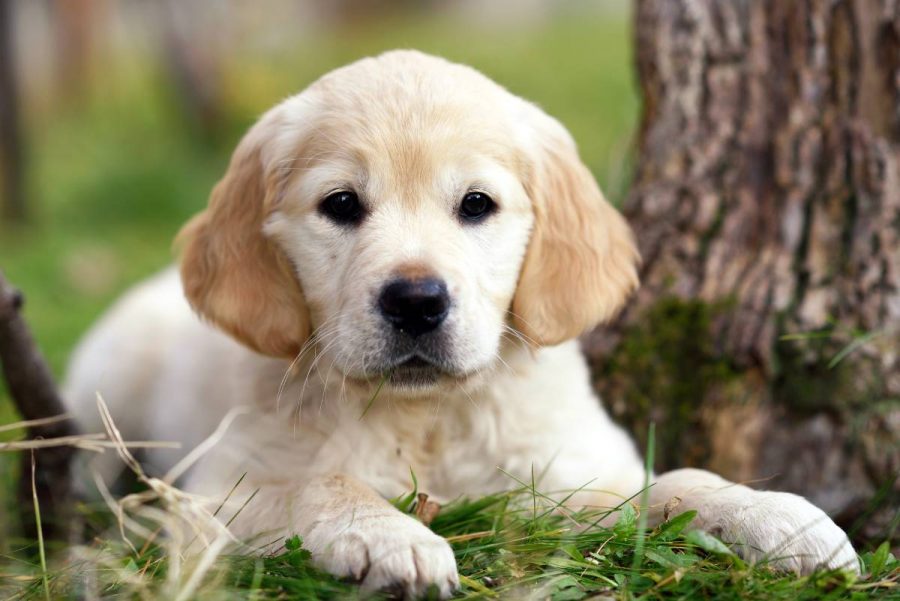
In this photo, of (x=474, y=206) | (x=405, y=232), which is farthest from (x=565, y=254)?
(x=405, y=232)

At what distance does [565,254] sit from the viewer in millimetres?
2748

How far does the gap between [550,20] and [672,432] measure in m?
12.4

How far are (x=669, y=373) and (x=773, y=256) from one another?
523mm

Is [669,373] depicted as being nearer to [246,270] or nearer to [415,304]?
[415,304]

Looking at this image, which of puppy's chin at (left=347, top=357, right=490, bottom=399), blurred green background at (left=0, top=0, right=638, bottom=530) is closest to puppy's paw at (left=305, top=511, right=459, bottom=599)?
puppy's chin at (left=347, top=357, right=490, bottom=399)

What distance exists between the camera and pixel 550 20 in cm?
1469

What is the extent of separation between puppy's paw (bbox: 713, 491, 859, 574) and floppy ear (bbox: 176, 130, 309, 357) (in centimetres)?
123

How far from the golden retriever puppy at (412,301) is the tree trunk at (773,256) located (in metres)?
0.47

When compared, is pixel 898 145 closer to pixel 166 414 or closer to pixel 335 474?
pixel 335 474

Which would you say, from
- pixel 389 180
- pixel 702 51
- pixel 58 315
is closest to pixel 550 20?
pixel 58 315

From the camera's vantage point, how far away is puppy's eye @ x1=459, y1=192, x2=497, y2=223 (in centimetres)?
260

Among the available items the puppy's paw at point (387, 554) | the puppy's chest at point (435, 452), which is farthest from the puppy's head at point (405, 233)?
the puppy's paw at point (387, 554)

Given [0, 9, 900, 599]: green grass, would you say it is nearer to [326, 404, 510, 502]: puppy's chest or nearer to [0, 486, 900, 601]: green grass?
[0, 486, 900, 601]: green grass

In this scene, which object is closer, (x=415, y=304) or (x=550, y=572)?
(x=550, y=572)
